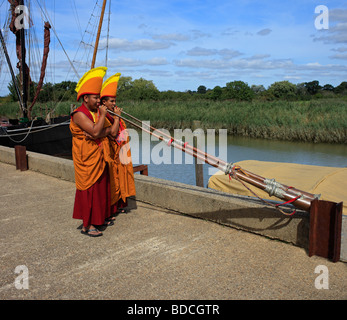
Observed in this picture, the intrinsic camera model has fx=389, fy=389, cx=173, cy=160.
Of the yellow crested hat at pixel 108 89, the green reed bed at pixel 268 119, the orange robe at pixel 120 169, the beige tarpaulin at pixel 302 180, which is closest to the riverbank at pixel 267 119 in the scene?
the green reed bed at pixel 268 119

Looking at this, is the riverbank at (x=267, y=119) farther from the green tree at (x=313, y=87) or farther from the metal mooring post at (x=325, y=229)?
the green tree at (x=313, y=87)

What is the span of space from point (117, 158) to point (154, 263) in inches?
77.1

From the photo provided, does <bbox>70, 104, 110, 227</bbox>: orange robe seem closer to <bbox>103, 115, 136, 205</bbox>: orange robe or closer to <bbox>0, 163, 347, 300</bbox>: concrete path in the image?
<bbox>0, 163, 347, 300</bbox>: concrete path

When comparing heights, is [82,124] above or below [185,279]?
above

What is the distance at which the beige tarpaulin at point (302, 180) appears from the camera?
6319mm

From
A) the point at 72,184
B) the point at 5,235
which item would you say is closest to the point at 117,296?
the point at 5,235

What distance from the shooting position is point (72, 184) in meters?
7.52

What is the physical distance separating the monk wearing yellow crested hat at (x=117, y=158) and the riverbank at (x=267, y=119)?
540 inches

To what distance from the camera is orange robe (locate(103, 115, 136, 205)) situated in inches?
211

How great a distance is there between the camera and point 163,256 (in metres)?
4.10

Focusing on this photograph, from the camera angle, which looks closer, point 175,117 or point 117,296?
point 117,296

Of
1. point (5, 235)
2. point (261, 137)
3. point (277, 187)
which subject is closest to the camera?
point (277, 187)
